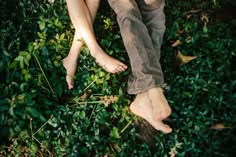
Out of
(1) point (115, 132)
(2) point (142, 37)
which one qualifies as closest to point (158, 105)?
(1) point (115, 132)

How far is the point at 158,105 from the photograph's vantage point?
350 centimetres

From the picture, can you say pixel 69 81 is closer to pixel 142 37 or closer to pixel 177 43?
pixel 142 37

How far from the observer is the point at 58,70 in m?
4.09

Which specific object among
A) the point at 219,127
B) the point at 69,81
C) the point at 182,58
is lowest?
the point at 219,127

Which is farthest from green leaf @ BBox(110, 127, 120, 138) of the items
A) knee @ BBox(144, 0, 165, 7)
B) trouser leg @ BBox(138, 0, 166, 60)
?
knee @ BBox(144, 0, 165, 7)

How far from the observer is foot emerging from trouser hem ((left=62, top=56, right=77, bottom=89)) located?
13.1 feet

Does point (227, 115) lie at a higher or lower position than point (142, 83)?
lower

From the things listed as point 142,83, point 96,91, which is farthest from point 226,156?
point 96,91

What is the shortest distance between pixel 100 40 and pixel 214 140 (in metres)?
1.62

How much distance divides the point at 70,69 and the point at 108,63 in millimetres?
460

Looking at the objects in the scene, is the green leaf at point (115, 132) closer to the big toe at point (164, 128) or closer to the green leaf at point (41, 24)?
the big toe at point (164, 128)

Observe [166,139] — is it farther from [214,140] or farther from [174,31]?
[174,31]

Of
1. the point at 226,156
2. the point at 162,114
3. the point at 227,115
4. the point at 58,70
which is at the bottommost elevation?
the point at 226,156

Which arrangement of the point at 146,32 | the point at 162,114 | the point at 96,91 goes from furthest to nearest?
the point at 96,91 < the point at 146,32 < the point at 162,114
